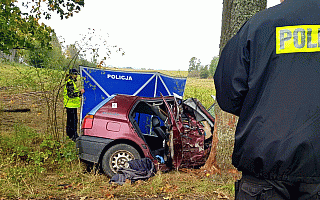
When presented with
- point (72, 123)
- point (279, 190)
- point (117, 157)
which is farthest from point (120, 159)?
point (279, 190)

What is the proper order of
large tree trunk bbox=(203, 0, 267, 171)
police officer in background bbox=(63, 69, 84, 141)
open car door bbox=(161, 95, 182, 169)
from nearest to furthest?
large tree trunk bbox=(203, 0, 267, 171)
open car door bbox=(161, 95, 182, 169)
police officer in background bbox=(63, 69, 84, 141)

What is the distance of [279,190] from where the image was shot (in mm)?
1847

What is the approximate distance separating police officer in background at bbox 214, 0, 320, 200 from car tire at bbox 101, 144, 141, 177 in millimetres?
4047

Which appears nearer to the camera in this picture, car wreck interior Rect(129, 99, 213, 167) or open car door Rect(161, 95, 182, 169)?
open car door Rect(161, 95, 182, 169)

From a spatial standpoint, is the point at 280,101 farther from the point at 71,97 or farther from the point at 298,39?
the point at 71,97

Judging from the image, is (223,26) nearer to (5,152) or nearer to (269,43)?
(269,43)

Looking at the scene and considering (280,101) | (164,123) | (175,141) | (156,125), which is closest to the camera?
(280,101)

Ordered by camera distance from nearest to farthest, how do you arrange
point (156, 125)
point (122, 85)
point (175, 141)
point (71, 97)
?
point (175, 141) < point (156, 125) < point (71, 97) < point (122, 85)

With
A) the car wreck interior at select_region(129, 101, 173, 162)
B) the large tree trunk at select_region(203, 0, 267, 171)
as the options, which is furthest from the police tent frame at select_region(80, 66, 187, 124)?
the large tree trunk at select_region(203, 0, 267, 171)

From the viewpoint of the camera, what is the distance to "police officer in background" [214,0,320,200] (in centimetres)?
179

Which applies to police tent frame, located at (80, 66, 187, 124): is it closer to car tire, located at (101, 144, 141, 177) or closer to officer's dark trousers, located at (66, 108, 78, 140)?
officer's dark trousers, located at (66, 108, 78, 140)

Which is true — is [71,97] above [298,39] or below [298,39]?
below

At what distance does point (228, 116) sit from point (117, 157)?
2135 millimetres

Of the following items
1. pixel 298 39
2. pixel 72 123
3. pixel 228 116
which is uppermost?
pixel 298 39
